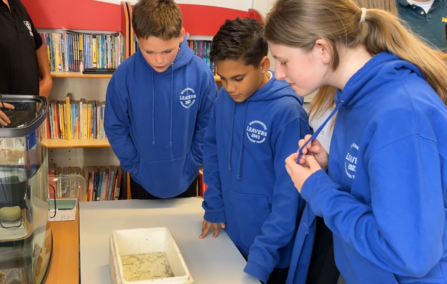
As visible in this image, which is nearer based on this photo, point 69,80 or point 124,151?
point 124,151

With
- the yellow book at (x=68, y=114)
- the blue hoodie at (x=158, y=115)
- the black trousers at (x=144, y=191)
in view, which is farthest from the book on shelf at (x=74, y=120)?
the blue hoodie at (x=158, y=115)

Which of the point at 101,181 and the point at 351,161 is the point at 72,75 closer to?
the point at 101,181

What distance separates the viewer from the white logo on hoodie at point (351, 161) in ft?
3.22

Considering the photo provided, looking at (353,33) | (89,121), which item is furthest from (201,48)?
(353,33)

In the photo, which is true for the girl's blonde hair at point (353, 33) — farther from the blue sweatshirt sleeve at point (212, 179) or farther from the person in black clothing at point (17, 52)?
the person in black clothing at point (17, 52)

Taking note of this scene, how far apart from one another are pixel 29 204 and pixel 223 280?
0.55 m

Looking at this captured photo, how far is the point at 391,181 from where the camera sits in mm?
849

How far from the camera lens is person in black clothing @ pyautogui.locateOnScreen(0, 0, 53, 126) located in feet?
7.52

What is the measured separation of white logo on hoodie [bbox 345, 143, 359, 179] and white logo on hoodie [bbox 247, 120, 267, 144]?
0.44 metres

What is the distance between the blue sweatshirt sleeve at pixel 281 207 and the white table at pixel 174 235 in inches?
3.3

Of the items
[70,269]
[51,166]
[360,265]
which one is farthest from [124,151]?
[51,166]

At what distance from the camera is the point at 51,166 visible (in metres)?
3.05

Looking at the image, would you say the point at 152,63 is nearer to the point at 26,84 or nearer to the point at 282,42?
the point at 282,42

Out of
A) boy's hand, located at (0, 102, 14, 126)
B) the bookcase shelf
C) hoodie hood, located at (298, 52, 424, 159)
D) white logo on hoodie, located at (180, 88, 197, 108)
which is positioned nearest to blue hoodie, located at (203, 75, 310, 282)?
white logo on hoodie, located at (180, 88, 197, 108)
